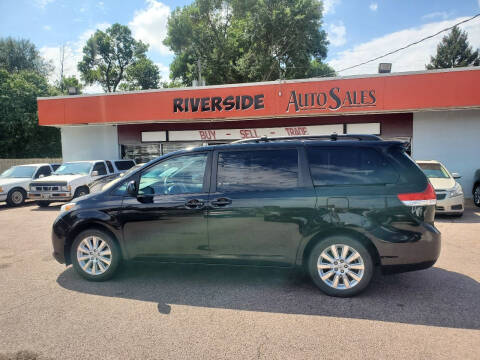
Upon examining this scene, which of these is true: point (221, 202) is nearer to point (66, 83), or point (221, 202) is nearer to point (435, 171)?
point (435, 171)

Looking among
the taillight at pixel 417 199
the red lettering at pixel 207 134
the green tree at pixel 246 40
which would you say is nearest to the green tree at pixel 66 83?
the green tree at pixel 246 40

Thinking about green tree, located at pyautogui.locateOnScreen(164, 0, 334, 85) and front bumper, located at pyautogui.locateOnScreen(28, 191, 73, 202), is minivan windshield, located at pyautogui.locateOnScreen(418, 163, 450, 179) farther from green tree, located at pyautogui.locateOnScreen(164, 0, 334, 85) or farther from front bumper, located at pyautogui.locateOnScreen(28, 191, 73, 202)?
green tree, located at pyautogui.locateOnScreen(164, 0, 334, 85)

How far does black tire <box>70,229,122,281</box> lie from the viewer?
444cm

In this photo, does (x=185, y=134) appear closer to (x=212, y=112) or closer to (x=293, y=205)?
(x=212, y=112)

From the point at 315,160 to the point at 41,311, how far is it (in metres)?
3.56

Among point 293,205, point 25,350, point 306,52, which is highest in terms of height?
point 306,52

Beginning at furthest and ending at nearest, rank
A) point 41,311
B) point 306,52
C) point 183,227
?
point 306,52 → point 183,227 → point 41,311

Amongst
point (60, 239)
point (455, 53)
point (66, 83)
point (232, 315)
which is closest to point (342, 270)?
point (232, 315)

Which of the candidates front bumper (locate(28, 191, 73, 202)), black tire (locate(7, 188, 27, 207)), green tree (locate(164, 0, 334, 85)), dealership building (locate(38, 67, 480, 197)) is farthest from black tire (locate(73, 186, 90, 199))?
green tree (locate(164, 0, 334, 85))

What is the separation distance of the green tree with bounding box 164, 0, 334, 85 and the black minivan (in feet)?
80.9

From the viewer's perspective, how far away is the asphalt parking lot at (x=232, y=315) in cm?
290

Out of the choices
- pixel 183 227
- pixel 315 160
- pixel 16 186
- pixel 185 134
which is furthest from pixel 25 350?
pixel 185 134

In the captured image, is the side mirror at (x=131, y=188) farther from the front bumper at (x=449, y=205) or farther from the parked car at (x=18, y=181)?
the parked car at (x=18, y=181)

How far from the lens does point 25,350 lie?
9.56 feet
